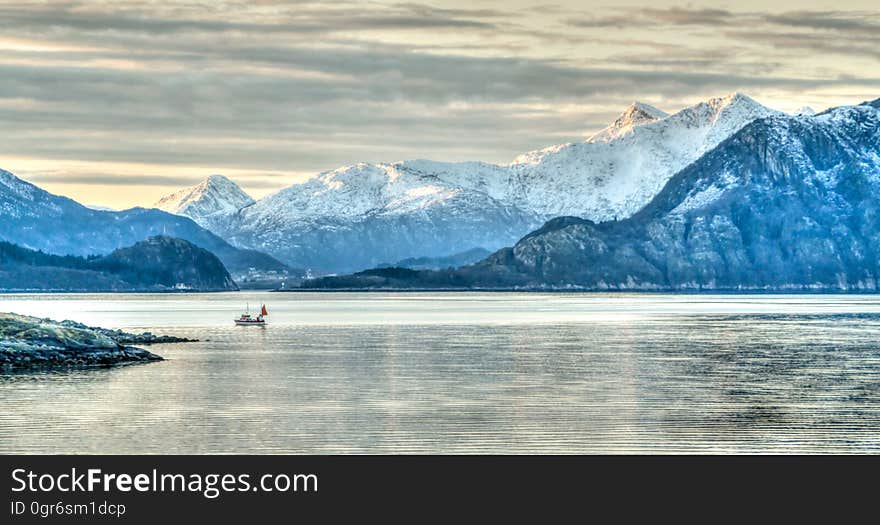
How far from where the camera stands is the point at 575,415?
260 ft
